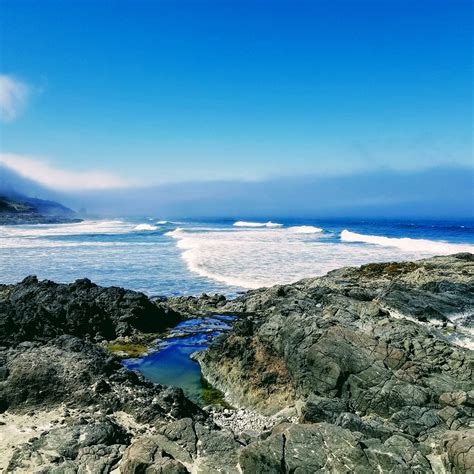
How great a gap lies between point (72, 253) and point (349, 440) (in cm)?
4673

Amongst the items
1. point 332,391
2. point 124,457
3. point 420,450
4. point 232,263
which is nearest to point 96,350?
point 124,457

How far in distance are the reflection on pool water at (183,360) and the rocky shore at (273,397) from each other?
0.62 m

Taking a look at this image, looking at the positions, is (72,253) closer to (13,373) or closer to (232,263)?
(232,263)

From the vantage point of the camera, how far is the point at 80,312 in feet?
61.8

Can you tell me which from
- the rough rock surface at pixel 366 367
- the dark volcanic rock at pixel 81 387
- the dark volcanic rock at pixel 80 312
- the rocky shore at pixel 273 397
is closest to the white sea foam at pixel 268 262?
the dark volcanic rock at pixel 80 312

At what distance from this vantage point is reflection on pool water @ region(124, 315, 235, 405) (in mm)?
14195

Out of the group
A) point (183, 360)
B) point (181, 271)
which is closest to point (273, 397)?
point (183, 360)

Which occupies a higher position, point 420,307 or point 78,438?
point 420,307

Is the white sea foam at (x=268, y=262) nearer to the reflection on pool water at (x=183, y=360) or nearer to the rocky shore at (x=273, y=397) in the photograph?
the reflection on pool water at (x=183, y=360)

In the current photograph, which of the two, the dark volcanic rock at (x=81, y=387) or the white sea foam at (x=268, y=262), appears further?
the white sea foam at (x=268, y=262)

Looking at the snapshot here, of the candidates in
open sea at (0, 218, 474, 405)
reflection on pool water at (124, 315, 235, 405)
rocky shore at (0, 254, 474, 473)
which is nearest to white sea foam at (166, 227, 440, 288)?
open sea at (0, 218, 474, 405)

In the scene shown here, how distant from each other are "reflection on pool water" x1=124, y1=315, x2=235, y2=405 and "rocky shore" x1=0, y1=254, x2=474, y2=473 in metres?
0.62

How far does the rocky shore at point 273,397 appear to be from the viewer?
766 centimetres

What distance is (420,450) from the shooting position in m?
7.71
